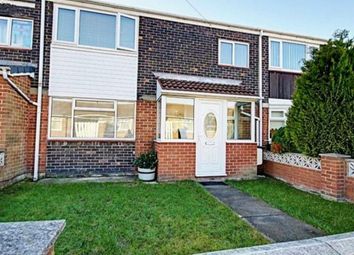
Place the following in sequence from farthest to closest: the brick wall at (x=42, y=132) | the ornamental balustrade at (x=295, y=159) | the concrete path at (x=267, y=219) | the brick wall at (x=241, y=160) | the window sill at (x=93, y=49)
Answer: the brick wall at (x=241, y=160) < the window sill at (x=93, y=49) < the brick wall at (x=42, y=132) < the ornamental balustrade at (x=295, y=159) < the concrete path at (x=267, y=219)

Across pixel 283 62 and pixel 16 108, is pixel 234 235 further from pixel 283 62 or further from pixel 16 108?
pixel 283 62

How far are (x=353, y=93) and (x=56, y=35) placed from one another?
354 inches

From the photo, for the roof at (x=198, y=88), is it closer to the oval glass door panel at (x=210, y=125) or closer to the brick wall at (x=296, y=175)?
the oval glass door panel at (x=210, y=125)

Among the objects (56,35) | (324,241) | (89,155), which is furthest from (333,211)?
(56,35)

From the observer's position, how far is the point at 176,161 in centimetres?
838

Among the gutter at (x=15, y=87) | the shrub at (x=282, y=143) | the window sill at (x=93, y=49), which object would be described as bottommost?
the shrub at (x=282, y=143)

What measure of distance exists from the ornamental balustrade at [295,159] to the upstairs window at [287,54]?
429 cm

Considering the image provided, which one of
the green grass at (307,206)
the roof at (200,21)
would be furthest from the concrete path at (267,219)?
the roof at (200,21)

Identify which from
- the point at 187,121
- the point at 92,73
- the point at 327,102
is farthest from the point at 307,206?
the point at 92,73

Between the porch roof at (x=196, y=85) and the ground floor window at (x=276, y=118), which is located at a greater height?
the porch roof at (x=196, y=85)

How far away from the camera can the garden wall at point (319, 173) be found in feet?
20.2

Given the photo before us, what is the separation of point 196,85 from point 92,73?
3633 mm

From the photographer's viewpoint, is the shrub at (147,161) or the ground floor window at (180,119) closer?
the shrub at (147,161)

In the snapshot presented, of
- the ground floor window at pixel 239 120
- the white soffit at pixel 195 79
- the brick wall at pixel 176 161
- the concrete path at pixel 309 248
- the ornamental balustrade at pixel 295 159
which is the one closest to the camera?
the concrete path at pixel 309 248
